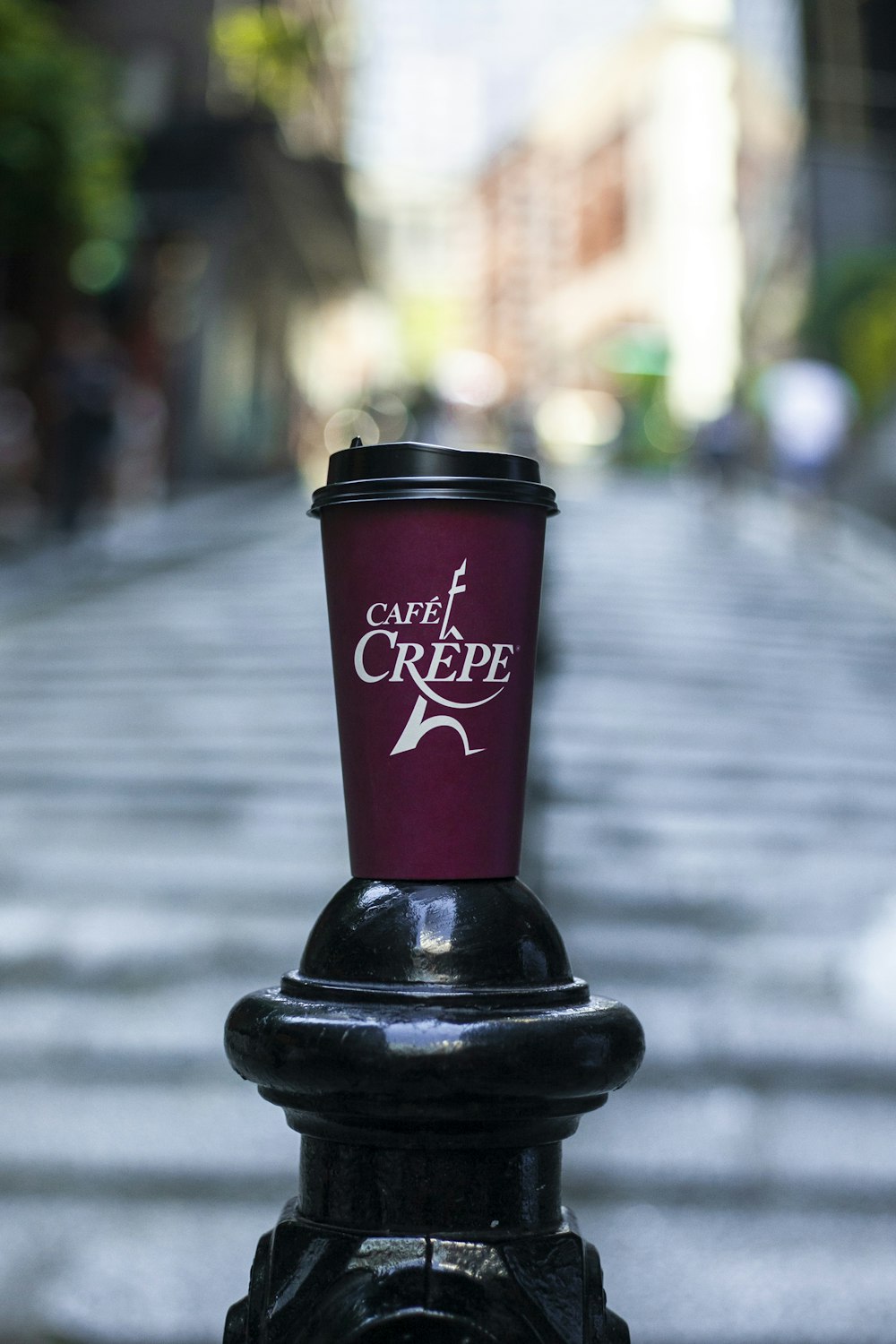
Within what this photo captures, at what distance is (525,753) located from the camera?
1.29 m

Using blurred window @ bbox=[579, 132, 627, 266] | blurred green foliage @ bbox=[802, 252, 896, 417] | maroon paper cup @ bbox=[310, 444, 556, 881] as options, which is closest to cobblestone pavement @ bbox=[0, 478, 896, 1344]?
maroon paper cup @ bbox=[310, 444, 556, 881]

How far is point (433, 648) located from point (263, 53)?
728 inches

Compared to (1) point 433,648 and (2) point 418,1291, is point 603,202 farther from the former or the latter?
(2) point 418,1291

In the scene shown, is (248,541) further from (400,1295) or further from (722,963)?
(400,1295)

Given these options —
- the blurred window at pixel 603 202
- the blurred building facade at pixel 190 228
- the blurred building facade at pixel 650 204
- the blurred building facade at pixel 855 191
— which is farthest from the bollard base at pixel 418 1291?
the blurred window at pixel 603 202

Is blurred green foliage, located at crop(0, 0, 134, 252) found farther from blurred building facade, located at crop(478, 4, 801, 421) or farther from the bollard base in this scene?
blurred building facade, located at crop(478, 4, 801, 421)

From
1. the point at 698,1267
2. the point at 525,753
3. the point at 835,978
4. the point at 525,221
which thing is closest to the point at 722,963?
the point at 835,978

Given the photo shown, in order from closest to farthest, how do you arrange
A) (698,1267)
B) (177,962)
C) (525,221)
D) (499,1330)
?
(499,1330) → (698,1267) → (177,962) → (525,221)

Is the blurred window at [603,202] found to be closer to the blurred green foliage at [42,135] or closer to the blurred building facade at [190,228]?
the blurred building facade at [190,228]

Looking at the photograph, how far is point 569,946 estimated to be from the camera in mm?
4078

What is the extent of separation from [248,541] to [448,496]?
11172 millimetres

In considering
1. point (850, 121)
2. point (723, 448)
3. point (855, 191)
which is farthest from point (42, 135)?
point (855, 191)

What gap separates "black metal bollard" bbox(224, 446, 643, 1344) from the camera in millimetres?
1095

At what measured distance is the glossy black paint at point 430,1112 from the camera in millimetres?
1095
